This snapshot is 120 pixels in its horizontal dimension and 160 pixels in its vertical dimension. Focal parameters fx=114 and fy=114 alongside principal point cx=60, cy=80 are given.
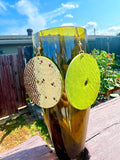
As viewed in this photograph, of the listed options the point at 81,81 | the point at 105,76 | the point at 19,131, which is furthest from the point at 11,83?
the point at 81,81

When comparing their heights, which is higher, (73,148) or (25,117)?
(73,148)

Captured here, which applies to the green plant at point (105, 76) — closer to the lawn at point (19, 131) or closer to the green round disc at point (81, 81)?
the lawn at point (19, 131)

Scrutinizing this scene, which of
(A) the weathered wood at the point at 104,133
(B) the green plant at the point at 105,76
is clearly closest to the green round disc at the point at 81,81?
(A) the weathered wood at the point at 104,133

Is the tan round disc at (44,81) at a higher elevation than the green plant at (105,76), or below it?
higher

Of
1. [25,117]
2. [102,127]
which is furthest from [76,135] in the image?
[25,117]

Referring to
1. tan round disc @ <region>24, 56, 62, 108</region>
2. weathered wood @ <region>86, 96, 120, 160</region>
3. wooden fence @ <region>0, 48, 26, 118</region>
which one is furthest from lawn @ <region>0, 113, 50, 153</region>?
tan round disc @ <region>24, 56, 62, 108</region>

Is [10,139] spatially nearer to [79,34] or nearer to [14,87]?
[14,87]

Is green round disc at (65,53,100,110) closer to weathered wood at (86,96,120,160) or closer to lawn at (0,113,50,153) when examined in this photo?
weathered wood at (86,96,120,160)
